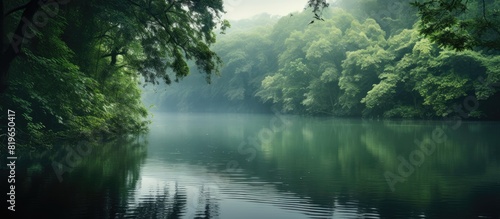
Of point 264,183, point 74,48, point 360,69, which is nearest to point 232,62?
point 360,69

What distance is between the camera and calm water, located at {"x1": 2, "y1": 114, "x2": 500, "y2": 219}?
35.7 ft

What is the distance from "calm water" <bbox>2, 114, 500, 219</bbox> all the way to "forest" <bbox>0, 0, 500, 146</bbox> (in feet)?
10.2

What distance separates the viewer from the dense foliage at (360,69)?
1961 inches

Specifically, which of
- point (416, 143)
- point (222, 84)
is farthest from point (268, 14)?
point (416, 143)

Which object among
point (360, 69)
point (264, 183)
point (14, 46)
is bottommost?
point (264, 183)

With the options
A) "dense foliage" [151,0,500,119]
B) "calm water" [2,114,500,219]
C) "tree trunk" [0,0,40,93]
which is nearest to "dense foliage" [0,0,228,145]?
"tree trunk" [0,0,40,93]

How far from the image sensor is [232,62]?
4077 inches

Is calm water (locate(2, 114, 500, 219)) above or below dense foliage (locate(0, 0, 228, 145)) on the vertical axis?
below

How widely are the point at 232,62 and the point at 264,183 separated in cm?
8993

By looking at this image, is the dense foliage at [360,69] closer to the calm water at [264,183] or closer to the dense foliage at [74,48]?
the dense foliage at [74,48]

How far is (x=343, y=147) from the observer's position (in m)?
25.5

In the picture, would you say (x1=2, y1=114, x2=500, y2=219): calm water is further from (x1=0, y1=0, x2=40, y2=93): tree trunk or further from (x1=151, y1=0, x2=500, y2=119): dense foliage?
(x1=151, y1=0, x2=500, y2=119): dense foliage

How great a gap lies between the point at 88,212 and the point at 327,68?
62.1 meters

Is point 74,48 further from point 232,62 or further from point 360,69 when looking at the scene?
point 232,62
